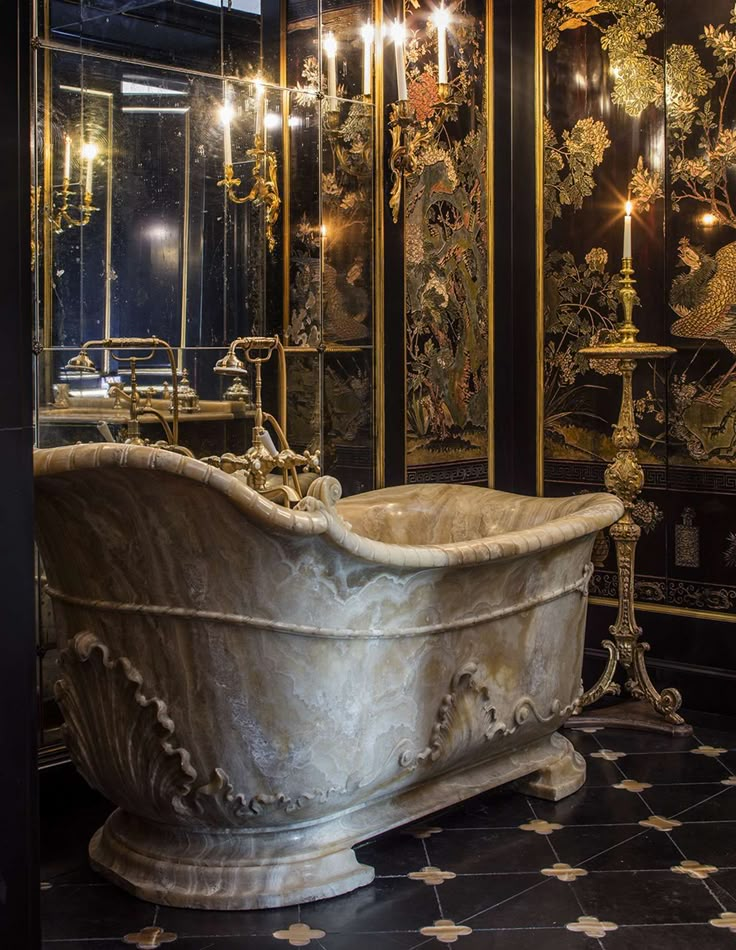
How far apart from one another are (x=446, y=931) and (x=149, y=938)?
597 millimetres

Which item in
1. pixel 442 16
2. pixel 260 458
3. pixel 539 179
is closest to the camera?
pixel 260 458

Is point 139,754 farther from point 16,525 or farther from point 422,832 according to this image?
point 16,525

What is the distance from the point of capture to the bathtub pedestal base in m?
2.71

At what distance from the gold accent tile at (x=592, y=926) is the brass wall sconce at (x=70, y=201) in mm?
1970

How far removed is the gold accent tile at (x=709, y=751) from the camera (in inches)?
151

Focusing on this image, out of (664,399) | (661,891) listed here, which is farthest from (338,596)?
(664,399)

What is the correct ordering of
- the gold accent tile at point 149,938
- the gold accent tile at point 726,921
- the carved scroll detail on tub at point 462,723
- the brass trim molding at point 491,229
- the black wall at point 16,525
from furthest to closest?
1. the brass trim molding at point 491,229
2. the carved scroll detail on tub at point 462,723
3. the gold accent tile at point 726,921
4. the gold accent tile at point 149,938
5. the black wall at point 16,525

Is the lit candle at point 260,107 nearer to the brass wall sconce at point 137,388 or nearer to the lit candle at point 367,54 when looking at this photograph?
the lit candle at point 367,54

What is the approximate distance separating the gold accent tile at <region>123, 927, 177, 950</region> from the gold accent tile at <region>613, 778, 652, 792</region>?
1448mm

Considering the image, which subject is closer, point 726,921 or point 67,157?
point 726,921

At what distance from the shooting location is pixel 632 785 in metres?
3.55

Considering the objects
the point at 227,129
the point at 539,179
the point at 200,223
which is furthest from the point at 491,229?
the point at 200,223

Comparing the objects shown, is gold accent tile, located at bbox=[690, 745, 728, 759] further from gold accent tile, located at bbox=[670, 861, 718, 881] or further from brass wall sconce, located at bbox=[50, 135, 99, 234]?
brass wall sconce, located at bbox=[50, 135, 99, 234]

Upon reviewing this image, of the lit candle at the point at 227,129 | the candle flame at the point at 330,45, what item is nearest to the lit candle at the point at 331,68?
the candle flame at the point at 330,45
